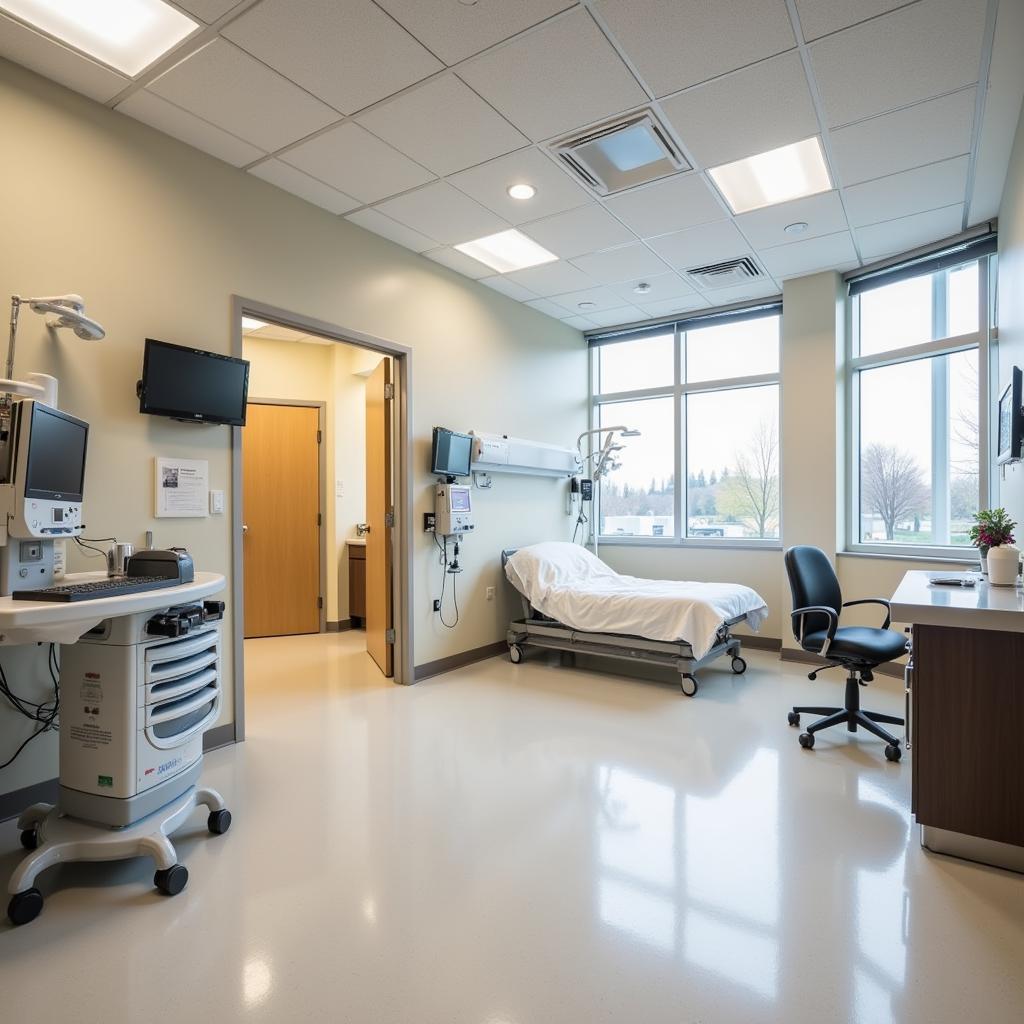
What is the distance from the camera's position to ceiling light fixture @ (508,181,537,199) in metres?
3.57

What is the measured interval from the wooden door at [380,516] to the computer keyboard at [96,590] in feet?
7.39

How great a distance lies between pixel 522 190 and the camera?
11.9 ft

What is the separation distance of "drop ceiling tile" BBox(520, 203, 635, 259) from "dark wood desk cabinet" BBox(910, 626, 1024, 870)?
2.97 metres

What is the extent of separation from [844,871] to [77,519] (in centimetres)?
303

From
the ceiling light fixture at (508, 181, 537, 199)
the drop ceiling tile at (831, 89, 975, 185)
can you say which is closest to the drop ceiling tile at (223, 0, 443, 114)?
the ceiling light fixture at (508, 181, 537, 199)

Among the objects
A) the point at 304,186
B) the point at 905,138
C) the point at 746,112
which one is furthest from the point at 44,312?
the point at 905,138

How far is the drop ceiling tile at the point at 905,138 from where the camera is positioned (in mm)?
2914

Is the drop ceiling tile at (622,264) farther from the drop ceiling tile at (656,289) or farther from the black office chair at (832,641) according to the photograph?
the black office chair at (832,641)

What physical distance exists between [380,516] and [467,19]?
120 inches

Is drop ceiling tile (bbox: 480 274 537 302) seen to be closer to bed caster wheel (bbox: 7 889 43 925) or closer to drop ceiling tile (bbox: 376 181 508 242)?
drop ceiling tile (bbox: 376 181 508 242)

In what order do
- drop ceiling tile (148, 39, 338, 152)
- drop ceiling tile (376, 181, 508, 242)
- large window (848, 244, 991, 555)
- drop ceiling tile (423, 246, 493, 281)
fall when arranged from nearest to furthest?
1. drop ceiling tile (148, 39, 338, 152)
2. drop ceiling tile (376, 181, 508, 242)
3. large window (848, 244, 991, 555)
4. drop ceiling tile (423, 246, 493, 281)

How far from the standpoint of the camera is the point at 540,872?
216 cm

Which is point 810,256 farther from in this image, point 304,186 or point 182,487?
point 182,487

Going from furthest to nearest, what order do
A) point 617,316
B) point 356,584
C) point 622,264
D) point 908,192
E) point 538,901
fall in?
1. point 356,584
2. point 617,316
3. point 622,264
4. point 908,192
5. point 538,901
